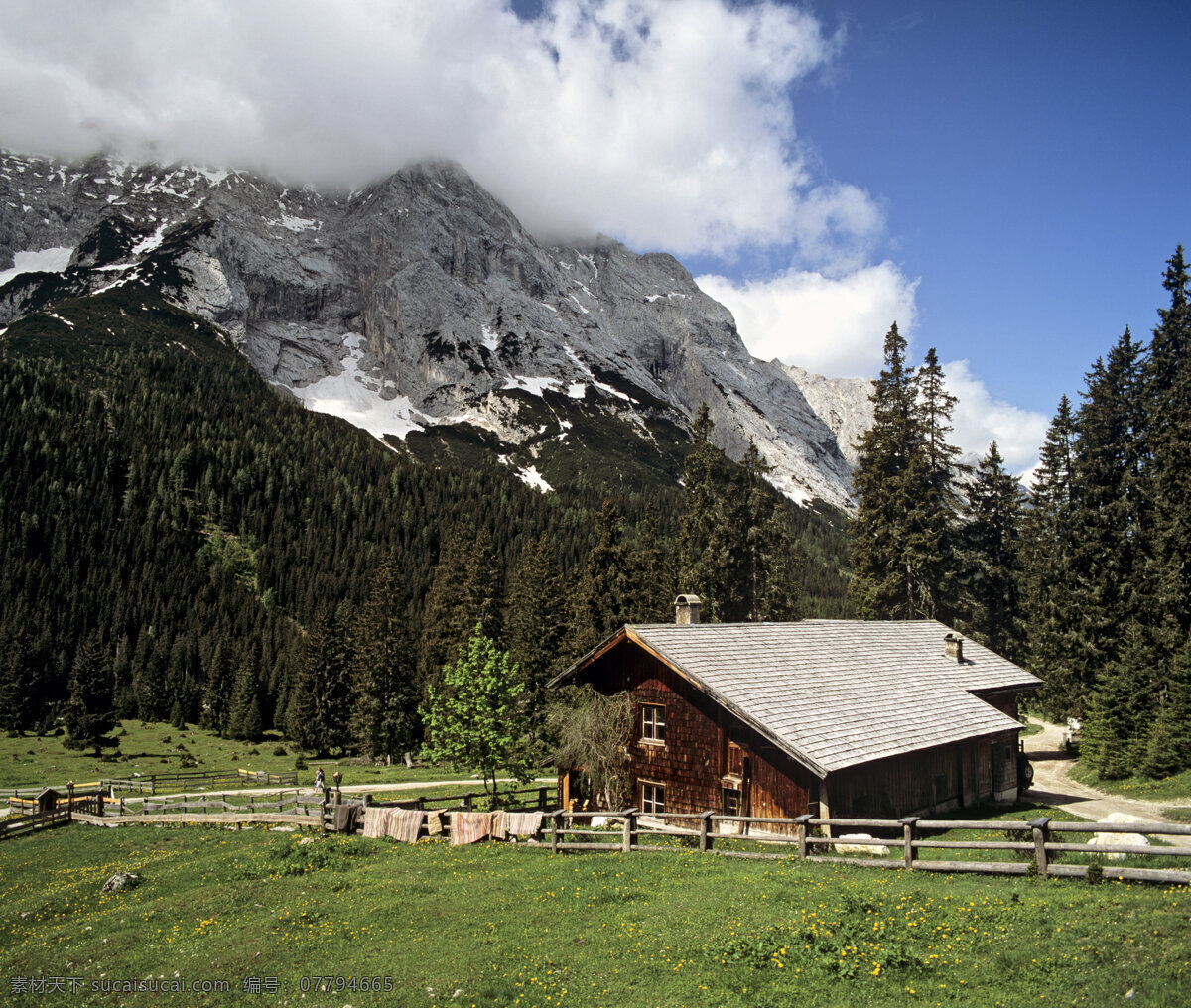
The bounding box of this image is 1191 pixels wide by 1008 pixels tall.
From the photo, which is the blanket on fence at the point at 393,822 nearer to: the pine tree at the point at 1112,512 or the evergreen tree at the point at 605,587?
the evergreen tree at the point at 605,587

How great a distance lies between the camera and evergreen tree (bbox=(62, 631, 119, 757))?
74938 mm

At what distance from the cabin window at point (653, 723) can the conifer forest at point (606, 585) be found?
542cm

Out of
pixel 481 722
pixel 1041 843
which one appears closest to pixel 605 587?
pixel 481 722

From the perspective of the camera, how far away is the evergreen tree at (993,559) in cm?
5028

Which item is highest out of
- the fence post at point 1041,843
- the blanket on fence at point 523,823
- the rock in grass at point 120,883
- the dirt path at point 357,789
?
the fence post at point 1041,843

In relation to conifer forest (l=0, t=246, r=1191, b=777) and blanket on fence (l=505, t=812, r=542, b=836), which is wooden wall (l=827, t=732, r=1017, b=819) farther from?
blanket on fence (l=505, t=812, r=542, b=836)

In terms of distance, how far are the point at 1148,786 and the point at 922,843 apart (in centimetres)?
2209

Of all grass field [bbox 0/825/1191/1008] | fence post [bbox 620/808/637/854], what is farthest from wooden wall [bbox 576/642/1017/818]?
grass field [bbox 0/825/1191/1008]

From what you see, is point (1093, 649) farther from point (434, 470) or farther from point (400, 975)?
point (434, 470)

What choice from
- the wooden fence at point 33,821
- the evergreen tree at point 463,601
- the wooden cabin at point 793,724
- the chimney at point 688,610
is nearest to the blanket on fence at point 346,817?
the wooden cabin at point 793,724

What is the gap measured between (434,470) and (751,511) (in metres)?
158

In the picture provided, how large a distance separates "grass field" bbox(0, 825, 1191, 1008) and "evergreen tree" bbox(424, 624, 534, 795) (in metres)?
7.66

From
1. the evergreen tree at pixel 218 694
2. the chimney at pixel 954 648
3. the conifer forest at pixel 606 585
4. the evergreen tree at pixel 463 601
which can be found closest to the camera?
the chimney at pixel 954 648

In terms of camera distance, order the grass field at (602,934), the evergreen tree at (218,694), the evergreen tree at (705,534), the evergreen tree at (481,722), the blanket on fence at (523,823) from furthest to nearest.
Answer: the evergreen tree at (218,694)
the evergreen tree at (705,534)
the evergreen tree at (481,722)
the blanket on fence at (523,823)
the grass field at (602,934)
